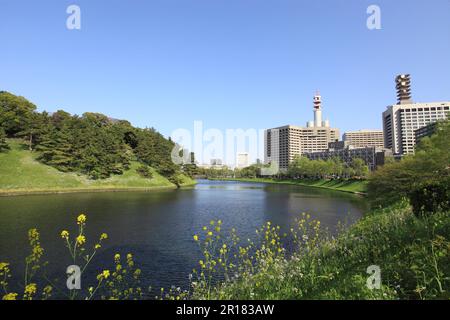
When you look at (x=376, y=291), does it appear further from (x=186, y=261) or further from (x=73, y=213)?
(x=73, y=213)

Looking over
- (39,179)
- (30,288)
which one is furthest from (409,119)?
(30,288)

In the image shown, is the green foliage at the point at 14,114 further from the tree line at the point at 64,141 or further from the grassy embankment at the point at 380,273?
the grassy embankment at the point at 380,273

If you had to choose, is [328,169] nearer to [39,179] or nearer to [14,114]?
[39,179]

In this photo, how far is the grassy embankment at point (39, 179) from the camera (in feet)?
174

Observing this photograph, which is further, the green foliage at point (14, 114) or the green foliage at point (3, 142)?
the green foliage at point (14, 114)

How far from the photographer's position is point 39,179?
188ft

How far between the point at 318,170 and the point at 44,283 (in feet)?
372

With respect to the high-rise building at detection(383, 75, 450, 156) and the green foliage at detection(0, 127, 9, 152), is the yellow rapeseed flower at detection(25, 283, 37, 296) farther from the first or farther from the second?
the high-rise building at detection(383, 75, 450, 156)

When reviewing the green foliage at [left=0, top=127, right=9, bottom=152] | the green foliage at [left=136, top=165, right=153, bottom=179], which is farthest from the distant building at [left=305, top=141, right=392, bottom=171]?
the green foliage at [left=0, top=127, right=9, bottom=152]

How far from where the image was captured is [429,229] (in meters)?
8.12

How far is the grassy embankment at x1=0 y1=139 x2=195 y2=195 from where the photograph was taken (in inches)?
2084

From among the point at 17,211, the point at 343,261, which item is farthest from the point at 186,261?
the point at 17,211

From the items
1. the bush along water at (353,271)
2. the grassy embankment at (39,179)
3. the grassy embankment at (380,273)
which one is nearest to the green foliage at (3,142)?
the grassy embankment at (39,179)

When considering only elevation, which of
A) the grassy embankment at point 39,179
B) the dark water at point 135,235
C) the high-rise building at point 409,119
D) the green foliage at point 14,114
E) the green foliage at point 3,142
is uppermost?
the high-rise building at point 409,119
